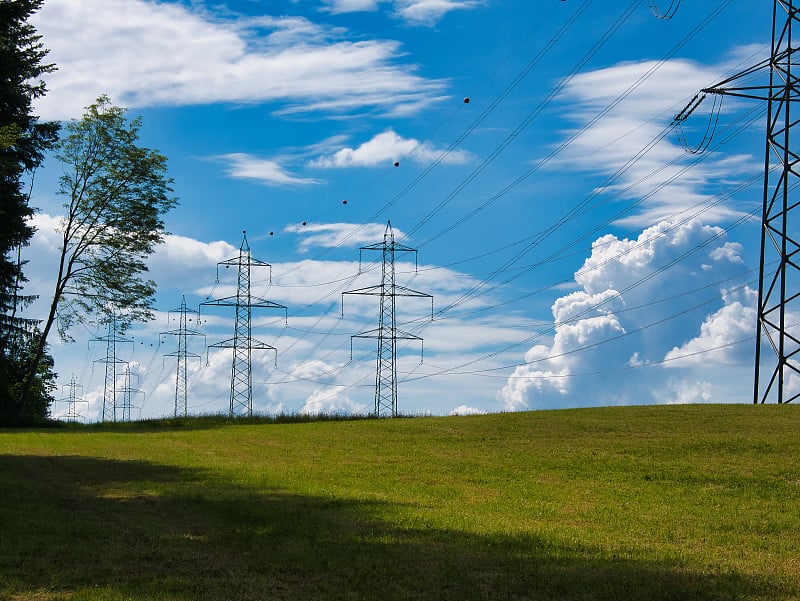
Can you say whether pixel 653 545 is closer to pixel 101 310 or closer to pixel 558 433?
pixel 558 433

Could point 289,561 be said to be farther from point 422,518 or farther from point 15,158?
point 15,158

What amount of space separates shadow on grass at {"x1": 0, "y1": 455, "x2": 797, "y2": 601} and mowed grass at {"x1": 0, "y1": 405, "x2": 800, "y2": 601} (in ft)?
0.15

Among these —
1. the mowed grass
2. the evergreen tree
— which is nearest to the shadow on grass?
the mowed grass

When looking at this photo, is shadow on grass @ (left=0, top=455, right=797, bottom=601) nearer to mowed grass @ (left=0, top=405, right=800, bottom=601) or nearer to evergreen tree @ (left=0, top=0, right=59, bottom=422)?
mowed grass @ (left=0, top=405, right=800, bottom=601)

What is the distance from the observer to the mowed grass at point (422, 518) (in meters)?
11.0

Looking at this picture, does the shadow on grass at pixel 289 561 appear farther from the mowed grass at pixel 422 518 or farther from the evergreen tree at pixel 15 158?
the evergreen tree at pixel 15 158

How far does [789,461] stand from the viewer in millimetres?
26141

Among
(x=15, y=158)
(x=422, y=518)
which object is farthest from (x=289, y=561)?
(x=15, y=158)

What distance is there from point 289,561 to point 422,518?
4.67 meters

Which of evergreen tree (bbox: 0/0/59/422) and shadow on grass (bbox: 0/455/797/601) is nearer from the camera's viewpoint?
shadow on grass (bbox: 0/455/797/601)

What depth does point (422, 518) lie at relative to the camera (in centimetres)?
1650

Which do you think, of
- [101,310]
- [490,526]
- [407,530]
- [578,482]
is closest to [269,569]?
[407,530]

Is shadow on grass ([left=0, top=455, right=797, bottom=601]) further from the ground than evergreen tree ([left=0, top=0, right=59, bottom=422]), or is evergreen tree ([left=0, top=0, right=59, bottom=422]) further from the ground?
evergreen tree ([left=0, top=0, right=59, bottom=422])

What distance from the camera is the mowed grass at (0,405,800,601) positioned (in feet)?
36.2
